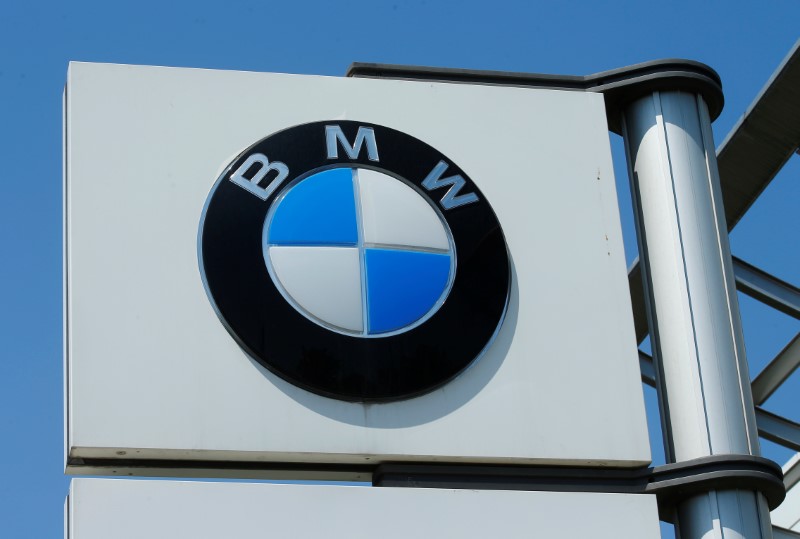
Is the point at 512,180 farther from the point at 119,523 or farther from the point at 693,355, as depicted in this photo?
the point at 119,523

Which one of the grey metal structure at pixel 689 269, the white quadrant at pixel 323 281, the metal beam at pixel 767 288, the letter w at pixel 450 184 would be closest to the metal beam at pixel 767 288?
the metal beam at pixel 767 288

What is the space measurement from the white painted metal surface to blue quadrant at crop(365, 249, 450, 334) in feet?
2.62

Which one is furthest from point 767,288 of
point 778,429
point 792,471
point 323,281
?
point 323,281

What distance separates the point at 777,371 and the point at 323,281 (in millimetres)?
6869

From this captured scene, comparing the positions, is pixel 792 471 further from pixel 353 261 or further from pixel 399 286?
pixel 353 261

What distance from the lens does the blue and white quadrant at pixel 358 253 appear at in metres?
6.82

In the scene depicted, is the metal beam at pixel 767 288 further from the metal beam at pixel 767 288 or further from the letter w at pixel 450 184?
the letter w at pixel 450 184

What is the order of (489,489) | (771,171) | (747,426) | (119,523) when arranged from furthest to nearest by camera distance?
(771,171) < (747,426) < (489,489) < (119,523)

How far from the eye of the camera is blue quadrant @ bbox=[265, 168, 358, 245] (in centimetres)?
691

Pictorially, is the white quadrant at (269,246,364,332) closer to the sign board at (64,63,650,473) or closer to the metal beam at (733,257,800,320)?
the sign board at (64,63,650,473)

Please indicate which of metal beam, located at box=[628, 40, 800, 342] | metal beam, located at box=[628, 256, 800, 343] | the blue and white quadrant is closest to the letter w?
the blue and white quadrant

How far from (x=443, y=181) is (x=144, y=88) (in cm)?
146

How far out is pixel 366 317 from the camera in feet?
22.4

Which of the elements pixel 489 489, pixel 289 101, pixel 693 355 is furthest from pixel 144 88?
pixel 693 355
